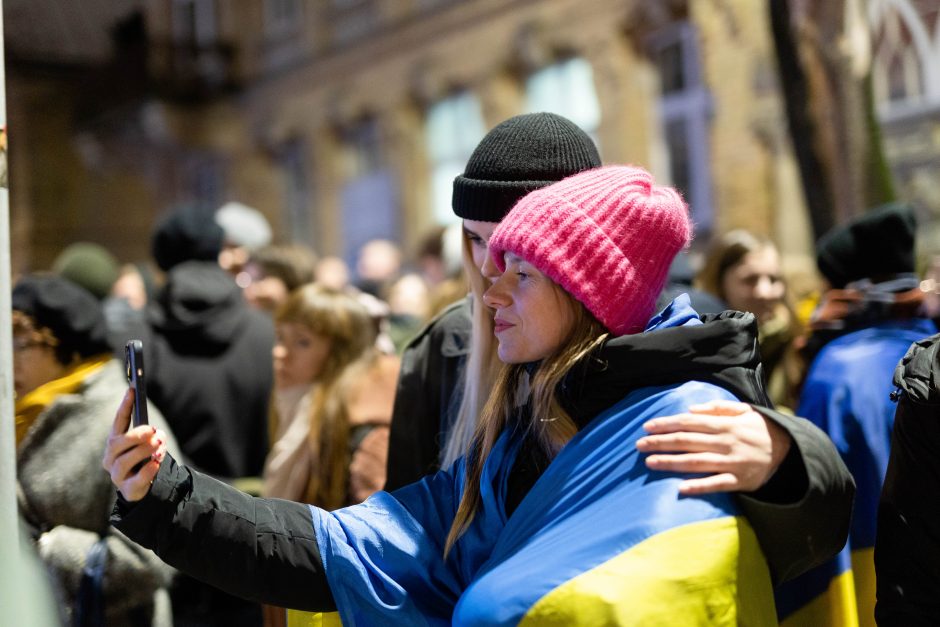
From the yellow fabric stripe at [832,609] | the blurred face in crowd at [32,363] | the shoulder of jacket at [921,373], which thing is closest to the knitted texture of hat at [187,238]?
the blurred face in crowd at [32,363]

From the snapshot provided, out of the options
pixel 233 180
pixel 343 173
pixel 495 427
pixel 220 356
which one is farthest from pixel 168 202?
pixel 495 427

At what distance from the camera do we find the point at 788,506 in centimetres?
193

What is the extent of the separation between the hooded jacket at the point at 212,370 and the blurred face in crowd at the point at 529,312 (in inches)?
105

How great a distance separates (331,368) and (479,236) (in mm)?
1555

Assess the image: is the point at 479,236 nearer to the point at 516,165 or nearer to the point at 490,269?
the point at 516,165

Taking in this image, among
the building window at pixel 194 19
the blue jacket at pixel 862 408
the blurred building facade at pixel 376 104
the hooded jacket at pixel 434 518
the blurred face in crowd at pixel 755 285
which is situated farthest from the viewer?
the building window at pixel 194 19

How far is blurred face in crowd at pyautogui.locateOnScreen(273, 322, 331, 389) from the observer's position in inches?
164

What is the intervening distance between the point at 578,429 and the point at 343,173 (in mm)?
15256

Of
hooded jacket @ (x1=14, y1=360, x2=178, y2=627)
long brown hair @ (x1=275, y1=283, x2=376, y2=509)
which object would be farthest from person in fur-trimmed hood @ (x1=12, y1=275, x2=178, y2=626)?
long brown hair @ (x1=275, y1=283, x2=376, y2=509)

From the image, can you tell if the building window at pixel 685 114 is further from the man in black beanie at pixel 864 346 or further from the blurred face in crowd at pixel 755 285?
the man in black beanie at pixel 864 346

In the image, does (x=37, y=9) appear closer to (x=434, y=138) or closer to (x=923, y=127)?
(x=434, y=138)

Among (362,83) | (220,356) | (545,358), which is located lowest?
(220,356)

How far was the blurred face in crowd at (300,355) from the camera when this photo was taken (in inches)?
164

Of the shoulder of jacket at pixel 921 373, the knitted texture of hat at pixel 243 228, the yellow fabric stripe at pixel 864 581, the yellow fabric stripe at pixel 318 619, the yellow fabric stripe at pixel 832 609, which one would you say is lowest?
the yellow fabric stripe at pixel 864 581
